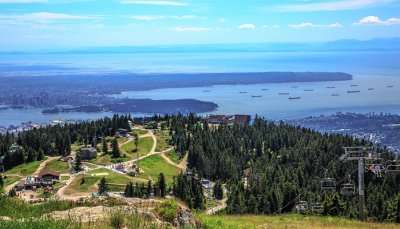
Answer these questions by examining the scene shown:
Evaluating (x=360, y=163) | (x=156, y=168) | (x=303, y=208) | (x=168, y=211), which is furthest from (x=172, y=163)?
(x=168, y=211)

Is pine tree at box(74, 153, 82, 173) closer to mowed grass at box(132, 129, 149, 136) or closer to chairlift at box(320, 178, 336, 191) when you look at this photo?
mowed grass at box(132, 129, 149, 136)

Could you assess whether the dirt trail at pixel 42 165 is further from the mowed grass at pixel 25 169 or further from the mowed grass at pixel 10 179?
the mowed grass at pixel 10 179

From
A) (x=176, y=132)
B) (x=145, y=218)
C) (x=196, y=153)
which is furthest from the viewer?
(x=176, y=132)

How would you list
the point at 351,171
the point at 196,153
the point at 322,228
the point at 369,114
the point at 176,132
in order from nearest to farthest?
the point at 322,228 < the point at 351,171 < the point at 196,153 < the point at 176,132 < the point at 369,114

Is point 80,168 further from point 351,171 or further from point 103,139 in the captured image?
point 351,171

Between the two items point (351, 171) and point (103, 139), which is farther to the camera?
point (103, 139)

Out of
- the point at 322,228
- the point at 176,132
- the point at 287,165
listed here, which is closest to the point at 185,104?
the point at 176,132
